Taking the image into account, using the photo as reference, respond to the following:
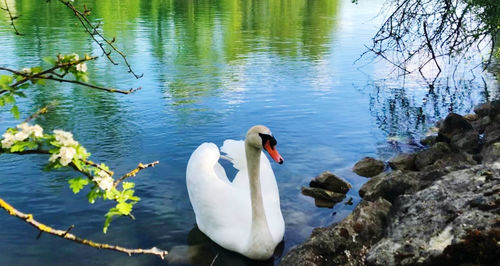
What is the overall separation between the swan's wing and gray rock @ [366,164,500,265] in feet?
7.74

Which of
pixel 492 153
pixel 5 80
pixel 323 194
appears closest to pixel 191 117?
pixel 323 194

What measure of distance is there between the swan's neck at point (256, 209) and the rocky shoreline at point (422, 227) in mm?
694

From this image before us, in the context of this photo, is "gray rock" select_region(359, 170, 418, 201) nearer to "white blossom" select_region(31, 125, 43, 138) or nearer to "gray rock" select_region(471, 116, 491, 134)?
"white blossom" select_region(31, 125, 43, 138)

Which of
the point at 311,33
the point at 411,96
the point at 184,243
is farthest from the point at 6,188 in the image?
the point at 311,33

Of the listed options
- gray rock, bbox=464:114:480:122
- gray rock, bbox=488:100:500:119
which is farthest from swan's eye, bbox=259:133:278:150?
gray rock, bbox=464:114:480:122

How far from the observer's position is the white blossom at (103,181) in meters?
2.57

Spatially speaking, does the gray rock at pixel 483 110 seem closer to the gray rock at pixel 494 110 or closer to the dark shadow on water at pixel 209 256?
the gray rock at pixel 494 110

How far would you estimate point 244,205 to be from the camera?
7.64 metres

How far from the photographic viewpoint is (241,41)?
29.9 m

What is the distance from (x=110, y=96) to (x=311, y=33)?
2104cm

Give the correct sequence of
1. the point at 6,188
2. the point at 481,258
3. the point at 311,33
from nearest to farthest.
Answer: the point at 481,258 < the point at 6,188 < the point at 311,33

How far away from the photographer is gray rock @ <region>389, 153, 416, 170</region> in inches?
426

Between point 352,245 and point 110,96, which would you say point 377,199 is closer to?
point 352,245

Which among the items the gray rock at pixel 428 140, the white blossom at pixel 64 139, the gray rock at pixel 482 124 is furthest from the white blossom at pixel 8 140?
the gray rock at pixel 482 124
